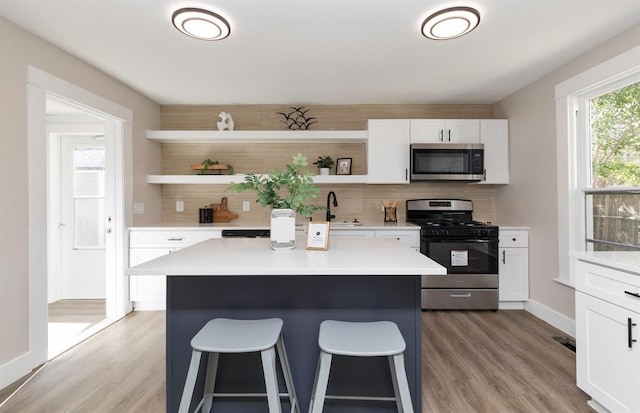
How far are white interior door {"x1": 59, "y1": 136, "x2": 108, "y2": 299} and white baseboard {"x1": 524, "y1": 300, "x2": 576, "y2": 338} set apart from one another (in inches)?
187

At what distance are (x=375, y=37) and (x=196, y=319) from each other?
7.09 ft

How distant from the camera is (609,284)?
5.41ft

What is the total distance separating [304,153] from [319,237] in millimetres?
2374

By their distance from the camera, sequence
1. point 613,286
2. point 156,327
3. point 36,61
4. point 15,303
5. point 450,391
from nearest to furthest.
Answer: point 613,286 → point 450,391 → point 15,303 → point 36,61 → point 156,327

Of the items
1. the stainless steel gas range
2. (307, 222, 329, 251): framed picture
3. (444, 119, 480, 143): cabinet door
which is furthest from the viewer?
(444, 119, 480, 143): cabinet door

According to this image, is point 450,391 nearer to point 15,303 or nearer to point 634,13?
point 634,13

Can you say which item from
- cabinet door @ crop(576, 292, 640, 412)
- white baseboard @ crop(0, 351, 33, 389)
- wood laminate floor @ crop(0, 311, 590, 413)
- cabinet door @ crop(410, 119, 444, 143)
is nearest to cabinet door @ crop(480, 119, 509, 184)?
cabinet door @ crop(410, 119, 444, 143)

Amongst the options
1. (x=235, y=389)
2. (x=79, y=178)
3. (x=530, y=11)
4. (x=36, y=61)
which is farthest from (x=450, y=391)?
(x=79, y=178)

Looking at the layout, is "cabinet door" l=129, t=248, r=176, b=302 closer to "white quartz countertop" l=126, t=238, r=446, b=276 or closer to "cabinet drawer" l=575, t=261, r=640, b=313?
"white quartz countertop" l=126, t=238, r=446, b=276

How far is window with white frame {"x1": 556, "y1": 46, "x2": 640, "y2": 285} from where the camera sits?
2.61 m

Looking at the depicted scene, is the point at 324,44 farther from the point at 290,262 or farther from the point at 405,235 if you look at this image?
the point at 405,235

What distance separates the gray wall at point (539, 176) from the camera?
2.91 metres

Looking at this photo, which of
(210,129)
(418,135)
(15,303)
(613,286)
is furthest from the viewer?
(210,129)

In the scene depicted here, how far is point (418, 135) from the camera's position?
12.1ft
